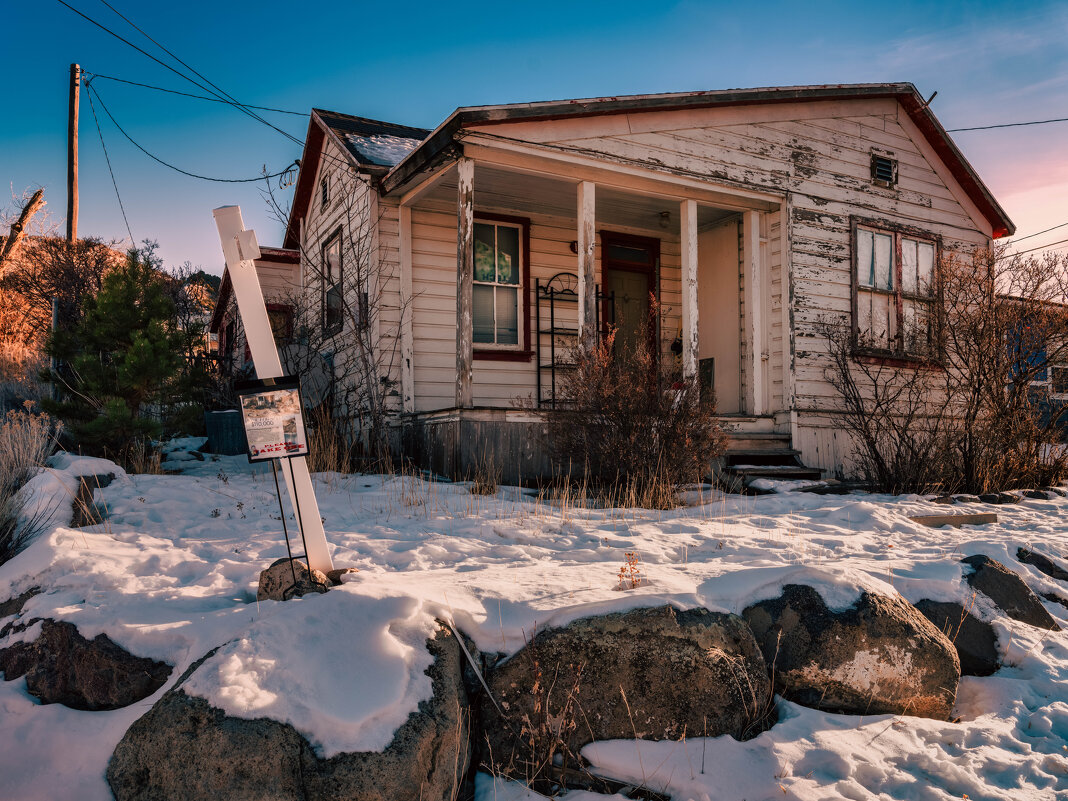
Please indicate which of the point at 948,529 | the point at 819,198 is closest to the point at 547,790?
the point at 948,529

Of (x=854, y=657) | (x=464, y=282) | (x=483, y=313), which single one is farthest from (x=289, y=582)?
(x=483, y=313)

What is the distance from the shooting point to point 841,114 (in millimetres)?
10211

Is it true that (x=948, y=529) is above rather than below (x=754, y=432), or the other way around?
below

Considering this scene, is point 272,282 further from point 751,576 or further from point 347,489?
point 751,576

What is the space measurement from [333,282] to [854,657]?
29.9 ft

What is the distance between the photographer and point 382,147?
1027 cm

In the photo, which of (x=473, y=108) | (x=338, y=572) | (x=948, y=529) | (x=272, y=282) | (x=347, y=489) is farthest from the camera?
(x=272, y=282)

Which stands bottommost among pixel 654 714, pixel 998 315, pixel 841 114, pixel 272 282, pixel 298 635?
pixel 654 714

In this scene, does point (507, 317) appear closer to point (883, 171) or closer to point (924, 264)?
point (883, 171)

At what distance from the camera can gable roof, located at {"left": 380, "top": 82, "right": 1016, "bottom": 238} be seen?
25.0 feet

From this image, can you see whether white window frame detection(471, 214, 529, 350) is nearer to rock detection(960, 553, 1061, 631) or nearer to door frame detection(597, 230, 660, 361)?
door frame detection(597, 230, 660, 361)

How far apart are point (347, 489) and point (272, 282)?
8.84 meters

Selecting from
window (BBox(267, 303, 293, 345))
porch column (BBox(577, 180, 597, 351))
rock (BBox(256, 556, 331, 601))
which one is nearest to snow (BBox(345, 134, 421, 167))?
porch column (BBox(577, 180, 597, 351))

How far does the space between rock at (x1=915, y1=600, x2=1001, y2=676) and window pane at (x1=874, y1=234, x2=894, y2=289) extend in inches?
286
